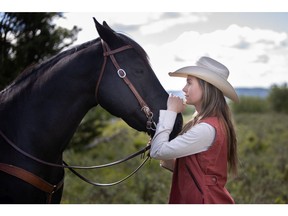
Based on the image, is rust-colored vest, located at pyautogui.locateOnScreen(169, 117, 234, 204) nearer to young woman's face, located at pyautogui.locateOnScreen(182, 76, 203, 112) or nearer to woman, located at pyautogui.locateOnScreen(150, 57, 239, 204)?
woman, located at pyautogui.locateOnScreen(150, 57, 239, 204)

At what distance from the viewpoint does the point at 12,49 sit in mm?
3820

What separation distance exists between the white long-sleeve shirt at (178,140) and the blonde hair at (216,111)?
0.10 m

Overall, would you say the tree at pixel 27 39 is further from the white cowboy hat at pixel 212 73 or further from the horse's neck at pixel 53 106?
the white cowboy hat at pixel 212 73

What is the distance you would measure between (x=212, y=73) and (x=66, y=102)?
85 centimetres

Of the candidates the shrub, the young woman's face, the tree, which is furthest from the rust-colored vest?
the shrub

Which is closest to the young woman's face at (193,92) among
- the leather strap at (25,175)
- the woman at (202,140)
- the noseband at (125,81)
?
the woman at (202,140)

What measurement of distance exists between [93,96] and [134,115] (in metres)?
0.27

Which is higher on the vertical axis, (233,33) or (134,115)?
(233,33)

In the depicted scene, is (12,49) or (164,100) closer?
(164,100)

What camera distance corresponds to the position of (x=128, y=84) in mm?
2111

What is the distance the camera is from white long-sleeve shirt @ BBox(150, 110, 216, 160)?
76.0 inches

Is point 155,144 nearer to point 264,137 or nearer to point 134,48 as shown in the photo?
point 134,48
